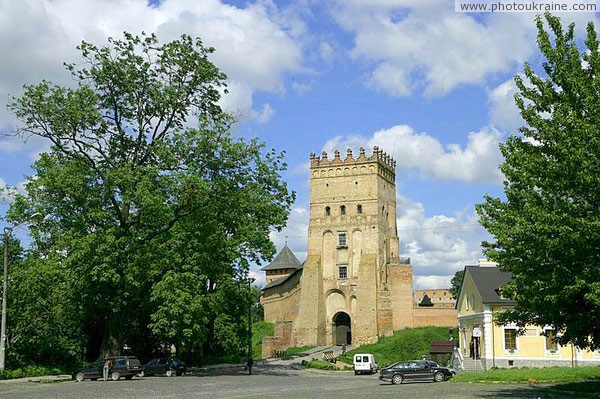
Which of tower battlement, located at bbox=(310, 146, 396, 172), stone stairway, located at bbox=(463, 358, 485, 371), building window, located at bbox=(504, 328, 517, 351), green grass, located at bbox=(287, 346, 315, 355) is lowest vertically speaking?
green grass, located at bbox=(287, 346, 315, 355)

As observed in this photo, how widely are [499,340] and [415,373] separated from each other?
11988 millimetres

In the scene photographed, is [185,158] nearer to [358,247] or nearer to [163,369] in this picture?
[163,369]

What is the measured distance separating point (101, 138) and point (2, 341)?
12.2 metres

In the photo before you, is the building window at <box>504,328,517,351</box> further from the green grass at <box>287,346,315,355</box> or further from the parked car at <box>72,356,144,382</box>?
the green grass at <box>287,346,315,355</box>

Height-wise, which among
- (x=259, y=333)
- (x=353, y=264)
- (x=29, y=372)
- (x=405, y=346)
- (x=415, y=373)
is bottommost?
(x=405, y=346)

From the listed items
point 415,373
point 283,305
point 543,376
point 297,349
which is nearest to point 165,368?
point 415,373

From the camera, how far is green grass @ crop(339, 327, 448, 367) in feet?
209

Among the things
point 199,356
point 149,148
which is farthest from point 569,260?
point 199,356

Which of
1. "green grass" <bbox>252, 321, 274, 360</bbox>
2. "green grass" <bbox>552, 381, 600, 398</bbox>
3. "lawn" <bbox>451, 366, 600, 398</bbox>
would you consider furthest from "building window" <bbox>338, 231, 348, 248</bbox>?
"green grass" <bbox>552, 381, 600, 398</bbox>

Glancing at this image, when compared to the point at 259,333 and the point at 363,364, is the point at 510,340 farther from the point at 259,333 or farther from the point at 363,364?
the point at 259,333

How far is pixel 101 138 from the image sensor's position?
39344 millimetres

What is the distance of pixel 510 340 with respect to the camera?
45688mm

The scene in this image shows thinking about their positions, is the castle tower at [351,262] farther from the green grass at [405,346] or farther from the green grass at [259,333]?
the green grass at [259,333]

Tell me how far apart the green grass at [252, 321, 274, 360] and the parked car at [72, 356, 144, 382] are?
41951mm
